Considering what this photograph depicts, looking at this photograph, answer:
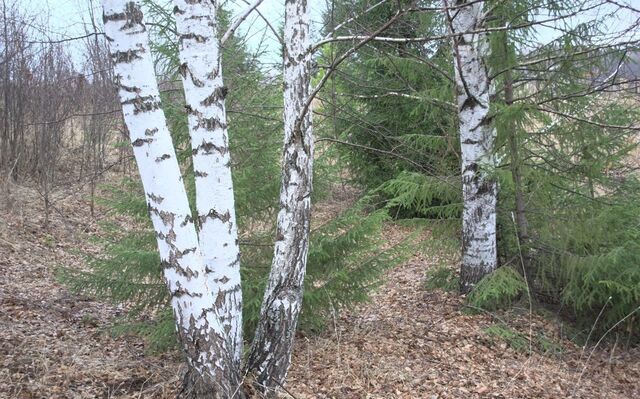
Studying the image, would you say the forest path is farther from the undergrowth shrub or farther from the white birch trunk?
the white birch trunk

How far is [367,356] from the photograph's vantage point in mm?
5402

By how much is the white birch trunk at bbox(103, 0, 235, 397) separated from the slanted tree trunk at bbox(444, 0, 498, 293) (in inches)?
150

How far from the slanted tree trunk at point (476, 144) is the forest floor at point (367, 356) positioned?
29.7 inches

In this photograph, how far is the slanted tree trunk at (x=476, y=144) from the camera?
6.32 m

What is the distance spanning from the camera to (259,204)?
19.0 feet

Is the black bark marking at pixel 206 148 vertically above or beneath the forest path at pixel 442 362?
above

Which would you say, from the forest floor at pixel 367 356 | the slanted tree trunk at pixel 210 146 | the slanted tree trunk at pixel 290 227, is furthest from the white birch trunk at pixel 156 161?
the forest floor at pixel 367 356

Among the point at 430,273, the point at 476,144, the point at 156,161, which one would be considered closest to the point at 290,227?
the point at 156,161

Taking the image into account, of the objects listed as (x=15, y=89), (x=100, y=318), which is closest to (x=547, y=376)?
(x=100, y=318)

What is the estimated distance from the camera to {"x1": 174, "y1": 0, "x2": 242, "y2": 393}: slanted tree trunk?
370 cm

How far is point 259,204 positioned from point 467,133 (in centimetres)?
246

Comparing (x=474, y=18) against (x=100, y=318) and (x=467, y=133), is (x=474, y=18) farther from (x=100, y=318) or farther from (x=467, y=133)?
(x=100, y=318)

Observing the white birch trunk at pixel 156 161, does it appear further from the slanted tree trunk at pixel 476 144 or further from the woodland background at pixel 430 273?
the slanted tree trunk at pixel 476 144

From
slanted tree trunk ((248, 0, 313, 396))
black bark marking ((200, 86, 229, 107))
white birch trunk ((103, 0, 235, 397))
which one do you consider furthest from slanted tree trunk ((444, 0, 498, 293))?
white birch trunk ((103, 0, 235, 397))
